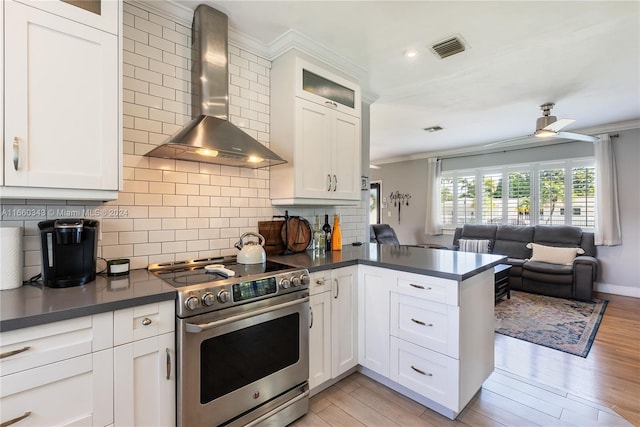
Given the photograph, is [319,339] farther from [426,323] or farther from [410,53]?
[410,53]

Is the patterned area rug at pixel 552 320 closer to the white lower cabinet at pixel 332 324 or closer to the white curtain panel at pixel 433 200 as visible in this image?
the white lower cabinet at pixel 332 324

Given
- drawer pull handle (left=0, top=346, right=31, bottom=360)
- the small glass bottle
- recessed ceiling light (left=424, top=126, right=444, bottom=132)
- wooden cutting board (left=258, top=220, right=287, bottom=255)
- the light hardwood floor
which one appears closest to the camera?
drawer pull handle (left=0, top=346, right=31, bottom=360)

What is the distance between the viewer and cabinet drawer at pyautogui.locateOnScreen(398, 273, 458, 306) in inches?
69.2

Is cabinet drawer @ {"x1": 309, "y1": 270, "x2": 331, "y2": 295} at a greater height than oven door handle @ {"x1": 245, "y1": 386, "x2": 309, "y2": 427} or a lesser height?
greater

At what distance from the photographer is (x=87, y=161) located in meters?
1.43

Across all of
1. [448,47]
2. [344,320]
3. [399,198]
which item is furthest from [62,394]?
[399,198]

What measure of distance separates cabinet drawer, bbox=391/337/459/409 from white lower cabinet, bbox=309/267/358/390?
1.08 ft

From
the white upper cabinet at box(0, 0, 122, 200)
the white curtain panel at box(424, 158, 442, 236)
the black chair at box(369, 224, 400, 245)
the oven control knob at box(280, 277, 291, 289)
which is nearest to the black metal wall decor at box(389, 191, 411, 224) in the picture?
the white curtain panel at box(424, 158, 442, 236)

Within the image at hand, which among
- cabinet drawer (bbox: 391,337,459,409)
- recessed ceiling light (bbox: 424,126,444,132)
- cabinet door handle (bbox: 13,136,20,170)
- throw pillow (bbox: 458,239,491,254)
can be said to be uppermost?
recessed ceiling light (bbox: 424,126,444,132)

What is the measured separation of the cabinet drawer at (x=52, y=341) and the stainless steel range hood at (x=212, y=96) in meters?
1.00

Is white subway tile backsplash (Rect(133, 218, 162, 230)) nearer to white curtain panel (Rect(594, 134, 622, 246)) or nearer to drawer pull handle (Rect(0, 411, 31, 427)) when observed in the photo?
drawer pull handle (Rect(0, 411, 31, 427))

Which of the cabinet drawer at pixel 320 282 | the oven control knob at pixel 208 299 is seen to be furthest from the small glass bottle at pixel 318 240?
the oven control knob at pixel 208 299

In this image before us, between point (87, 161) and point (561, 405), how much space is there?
315 cm

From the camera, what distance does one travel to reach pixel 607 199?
4551mm
